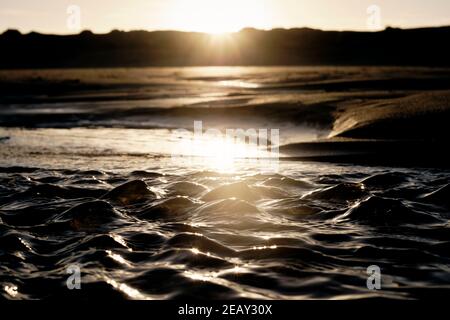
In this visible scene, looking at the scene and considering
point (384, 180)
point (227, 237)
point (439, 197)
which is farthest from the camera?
point (384, 180)

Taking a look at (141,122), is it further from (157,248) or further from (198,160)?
(157,248)

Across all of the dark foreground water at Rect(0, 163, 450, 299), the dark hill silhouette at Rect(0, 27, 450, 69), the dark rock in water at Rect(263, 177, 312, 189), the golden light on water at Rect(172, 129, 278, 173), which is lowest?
the dark foreground water at Rect(0, 163, 450, 299)

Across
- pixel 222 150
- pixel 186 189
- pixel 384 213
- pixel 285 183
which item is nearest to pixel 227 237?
pixel 384 213

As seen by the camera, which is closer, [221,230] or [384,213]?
[221,230]

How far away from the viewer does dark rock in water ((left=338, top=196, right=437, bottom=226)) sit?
582 cm

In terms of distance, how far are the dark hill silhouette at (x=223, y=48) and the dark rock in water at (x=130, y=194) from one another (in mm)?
59015

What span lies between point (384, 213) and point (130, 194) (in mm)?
2996

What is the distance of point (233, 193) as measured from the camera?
23.3ft

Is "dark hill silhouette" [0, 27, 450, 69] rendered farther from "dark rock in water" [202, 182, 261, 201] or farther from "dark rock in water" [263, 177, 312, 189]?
"dark rock in water" [202, 182, 261, 201]

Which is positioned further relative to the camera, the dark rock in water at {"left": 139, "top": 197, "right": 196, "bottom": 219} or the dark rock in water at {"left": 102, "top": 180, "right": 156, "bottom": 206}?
the dark rock in water at {"left": 102, "top": 180, "right": 156, "bottom": 206}

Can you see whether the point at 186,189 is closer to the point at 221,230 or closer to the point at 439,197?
the point at 221,230

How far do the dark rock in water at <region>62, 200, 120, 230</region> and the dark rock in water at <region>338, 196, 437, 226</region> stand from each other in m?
2.42

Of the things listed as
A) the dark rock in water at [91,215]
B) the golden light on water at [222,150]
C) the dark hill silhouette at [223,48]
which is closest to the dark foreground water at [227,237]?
the dark rock in water at [91,215]

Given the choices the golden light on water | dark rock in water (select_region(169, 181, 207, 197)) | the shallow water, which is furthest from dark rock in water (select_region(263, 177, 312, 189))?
the golden light on water
